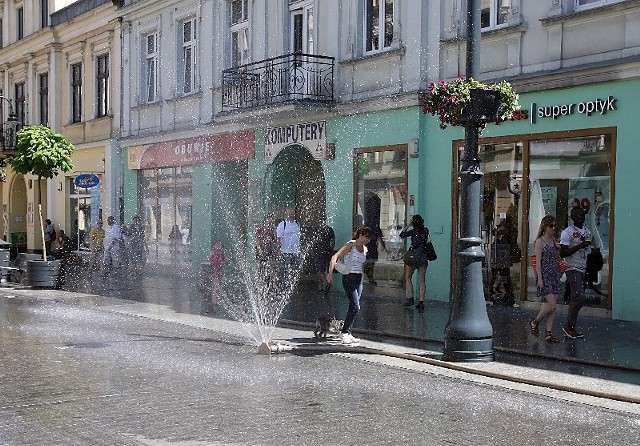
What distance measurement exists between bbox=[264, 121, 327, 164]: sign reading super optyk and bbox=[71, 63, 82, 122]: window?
1227 centimetres

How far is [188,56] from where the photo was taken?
25.7 m

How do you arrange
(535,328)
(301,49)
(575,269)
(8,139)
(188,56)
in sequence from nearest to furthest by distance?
(575,269) < (535,328) < (301,49) < (188,56) < (8,139)

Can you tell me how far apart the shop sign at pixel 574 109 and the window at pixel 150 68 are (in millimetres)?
14945

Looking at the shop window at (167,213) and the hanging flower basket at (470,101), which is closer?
the hanging flower basket at (470,101)

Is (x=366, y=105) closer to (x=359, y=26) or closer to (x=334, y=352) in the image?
(x=359, y=26)

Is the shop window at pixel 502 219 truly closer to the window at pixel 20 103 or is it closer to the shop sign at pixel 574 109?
the shop sign at pixel 574 109

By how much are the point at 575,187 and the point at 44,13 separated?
2604 cm

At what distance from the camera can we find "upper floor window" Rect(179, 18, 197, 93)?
25.3m

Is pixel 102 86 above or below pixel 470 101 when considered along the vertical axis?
above

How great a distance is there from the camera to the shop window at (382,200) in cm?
1814

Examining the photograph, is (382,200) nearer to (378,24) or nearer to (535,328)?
(378,24)

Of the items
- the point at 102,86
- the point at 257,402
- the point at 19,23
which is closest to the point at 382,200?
the point at 257,402

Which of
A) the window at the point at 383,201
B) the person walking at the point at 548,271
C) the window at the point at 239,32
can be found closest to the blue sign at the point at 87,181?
the window at the point at 239,32

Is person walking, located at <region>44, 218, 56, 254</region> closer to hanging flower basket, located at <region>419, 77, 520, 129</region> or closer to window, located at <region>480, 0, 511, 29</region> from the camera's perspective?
window, located at <region>480, 0, 511, 29</region>
